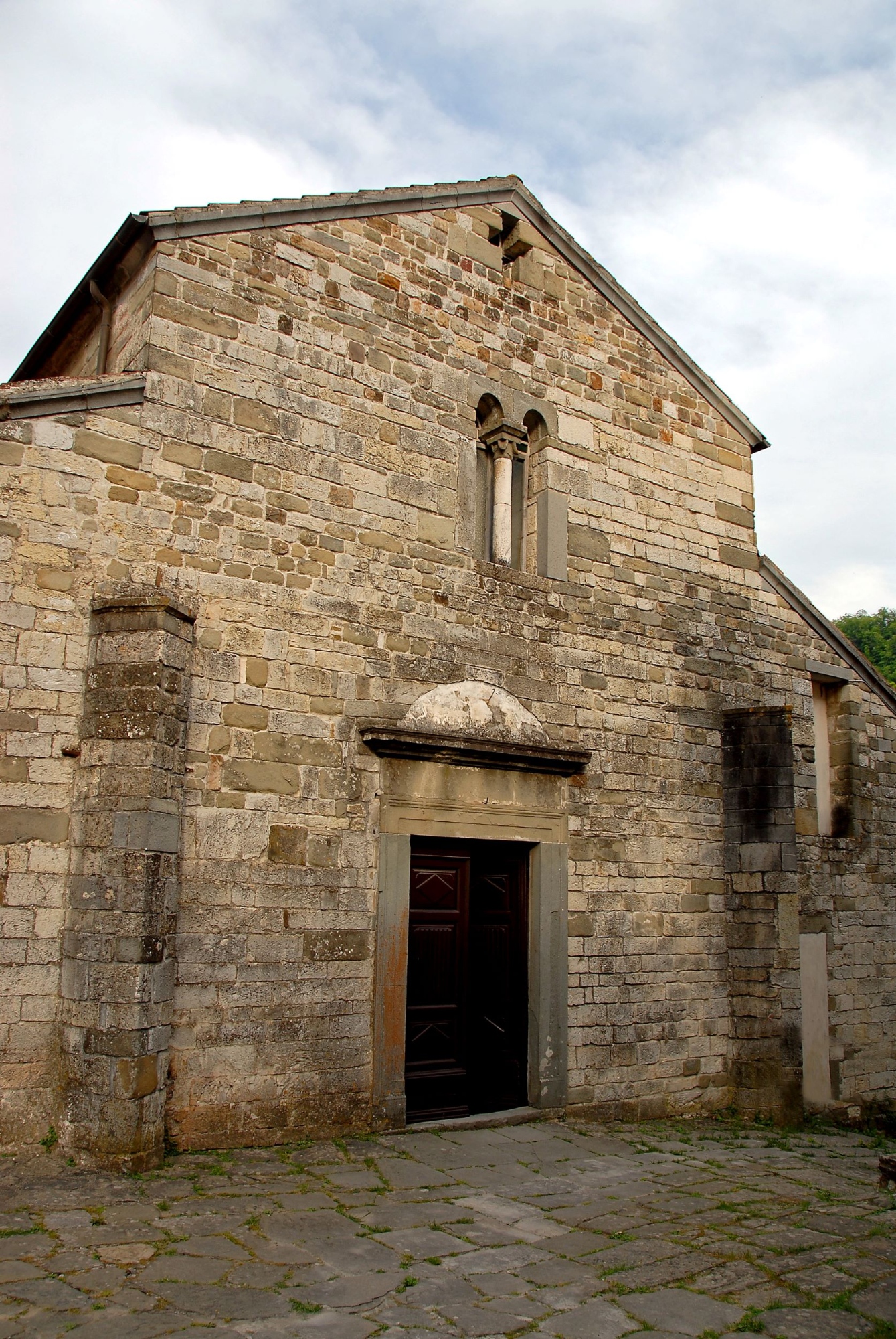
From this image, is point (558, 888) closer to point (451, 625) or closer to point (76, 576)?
point (451, 625)

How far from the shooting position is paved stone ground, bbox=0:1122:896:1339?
3809mm

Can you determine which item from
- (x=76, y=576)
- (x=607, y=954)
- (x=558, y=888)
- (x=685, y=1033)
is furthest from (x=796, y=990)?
(x=76, y=576)

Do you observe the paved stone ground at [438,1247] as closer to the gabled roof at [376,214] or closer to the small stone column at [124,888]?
the small stone column at [124,888]

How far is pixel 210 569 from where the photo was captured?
6340 millimetres

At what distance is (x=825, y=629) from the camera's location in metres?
10.0

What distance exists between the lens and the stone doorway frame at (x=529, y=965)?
21.4ft

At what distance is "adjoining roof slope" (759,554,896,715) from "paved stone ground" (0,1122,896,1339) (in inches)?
202

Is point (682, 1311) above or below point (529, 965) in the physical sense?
below

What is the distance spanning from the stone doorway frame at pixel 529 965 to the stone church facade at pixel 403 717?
1.2 inches

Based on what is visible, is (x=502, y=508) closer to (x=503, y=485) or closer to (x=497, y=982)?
(x=503, y=485)

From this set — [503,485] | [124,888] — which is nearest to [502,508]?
[503,485]

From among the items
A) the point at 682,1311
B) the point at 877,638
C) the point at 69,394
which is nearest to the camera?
the point at 682,1311

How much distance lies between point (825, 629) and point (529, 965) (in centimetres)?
478

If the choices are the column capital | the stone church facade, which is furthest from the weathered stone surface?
the column capital
